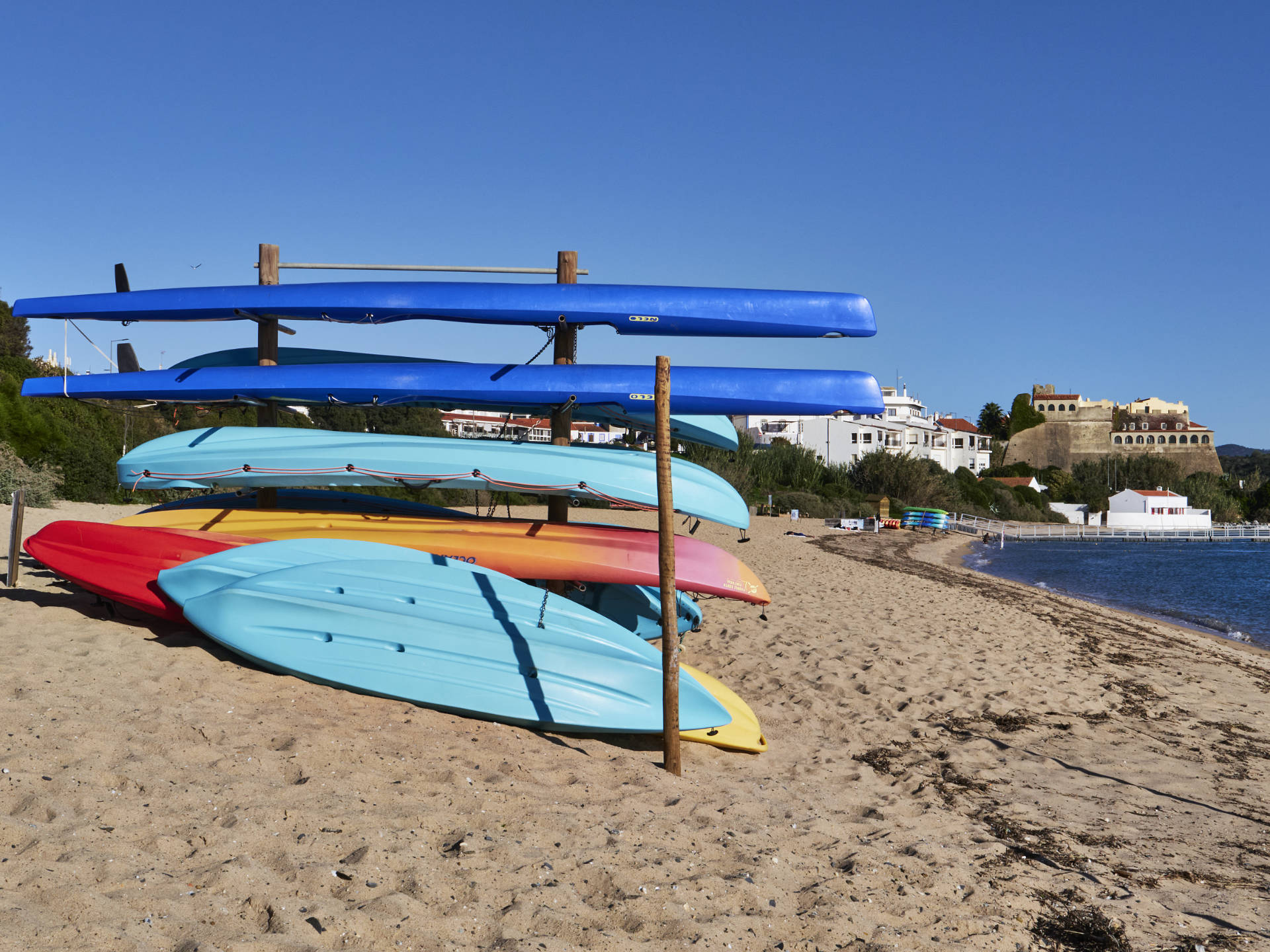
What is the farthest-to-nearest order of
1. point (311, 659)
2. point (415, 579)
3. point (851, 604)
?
point (851, 604) < point (415, 579) < point (311, 659)

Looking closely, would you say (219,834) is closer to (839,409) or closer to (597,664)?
(597,664)

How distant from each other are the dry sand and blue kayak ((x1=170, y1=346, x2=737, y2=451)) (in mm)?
2259

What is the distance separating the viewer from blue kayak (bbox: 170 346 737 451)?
7.39m

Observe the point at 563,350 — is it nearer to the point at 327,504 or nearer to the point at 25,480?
the point at 327,504

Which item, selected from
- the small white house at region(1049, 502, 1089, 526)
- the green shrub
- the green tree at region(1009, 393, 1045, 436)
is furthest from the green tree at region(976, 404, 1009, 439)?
the green shrub

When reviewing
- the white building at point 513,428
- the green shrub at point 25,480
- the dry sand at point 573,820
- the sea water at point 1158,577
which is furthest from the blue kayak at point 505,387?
the sea water at point 1158,577

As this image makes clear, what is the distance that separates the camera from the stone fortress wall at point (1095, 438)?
79875mm

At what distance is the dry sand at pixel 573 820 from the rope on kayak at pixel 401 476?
1.24m

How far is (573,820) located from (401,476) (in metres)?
3.57

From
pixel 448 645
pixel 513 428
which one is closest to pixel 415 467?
pixel 513 428

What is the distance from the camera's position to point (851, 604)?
38.5 ft

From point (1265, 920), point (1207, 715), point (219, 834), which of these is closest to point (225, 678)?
point (219, 834)

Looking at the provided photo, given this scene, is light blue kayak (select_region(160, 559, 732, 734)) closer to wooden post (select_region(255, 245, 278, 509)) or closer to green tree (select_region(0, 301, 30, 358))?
wooden post (select_region(255, 245, 278, 509))

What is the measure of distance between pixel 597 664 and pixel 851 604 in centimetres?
717
